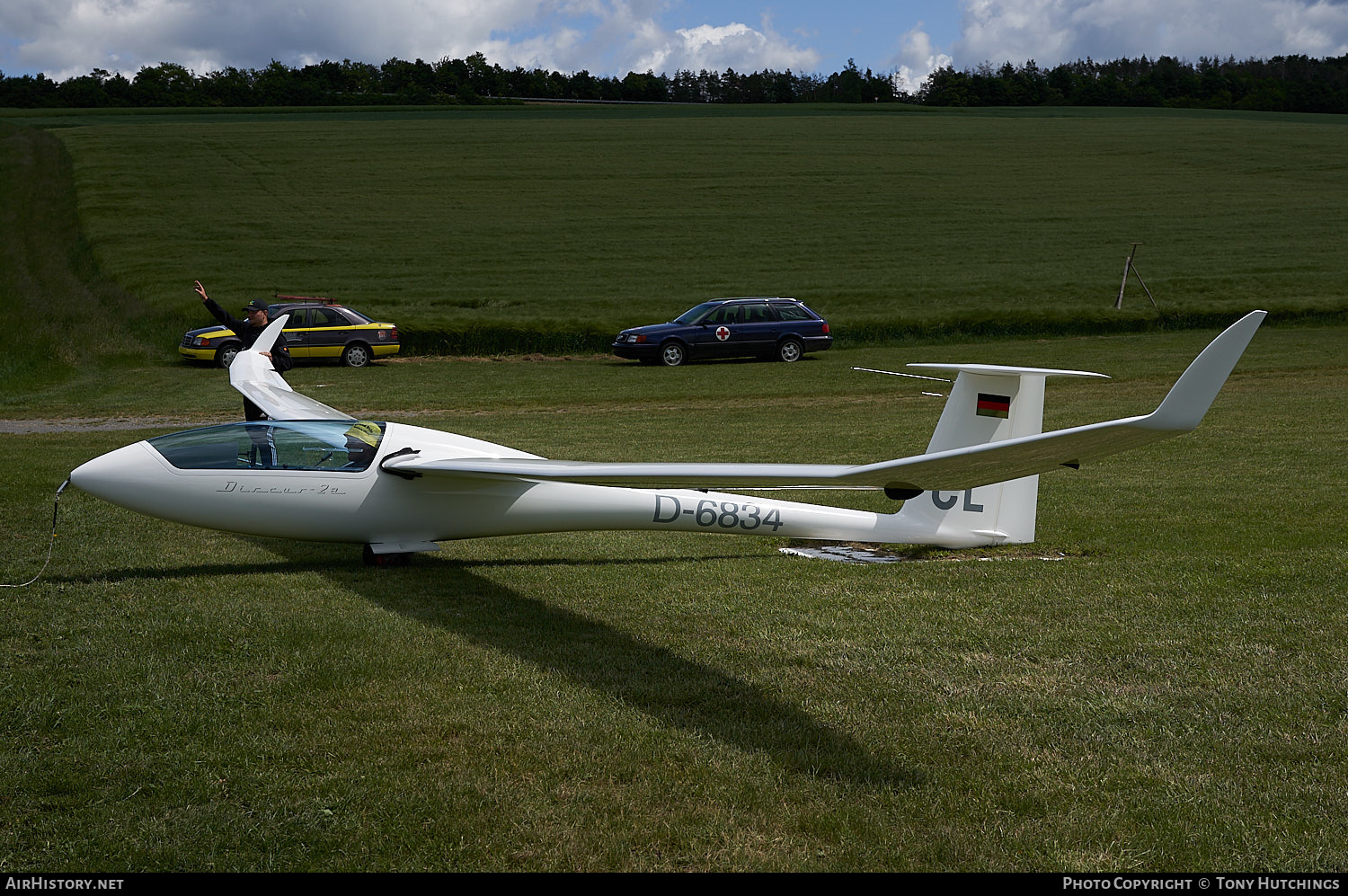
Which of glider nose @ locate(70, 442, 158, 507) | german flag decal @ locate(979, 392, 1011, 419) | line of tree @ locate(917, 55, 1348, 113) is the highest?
line of tree @ locate(917, 55, 1348, 113)

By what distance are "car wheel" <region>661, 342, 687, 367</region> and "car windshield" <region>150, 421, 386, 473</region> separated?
2123cm

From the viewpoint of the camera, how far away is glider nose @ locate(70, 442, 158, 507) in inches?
→ 334

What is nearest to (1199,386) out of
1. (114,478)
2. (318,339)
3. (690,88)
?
(114,478)

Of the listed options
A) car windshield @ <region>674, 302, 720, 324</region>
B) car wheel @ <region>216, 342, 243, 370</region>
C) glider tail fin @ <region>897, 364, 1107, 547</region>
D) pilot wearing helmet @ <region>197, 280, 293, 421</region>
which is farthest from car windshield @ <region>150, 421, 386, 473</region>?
car windshield @ <region>674, 302, 720, 324</region>

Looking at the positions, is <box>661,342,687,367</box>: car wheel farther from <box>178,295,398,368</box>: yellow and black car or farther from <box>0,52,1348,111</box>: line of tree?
<box>0,52,1348,111</box>: line of tree

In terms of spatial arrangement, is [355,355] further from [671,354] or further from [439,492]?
[439,492]

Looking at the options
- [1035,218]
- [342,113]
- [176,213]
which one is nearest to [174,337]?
[176,213]

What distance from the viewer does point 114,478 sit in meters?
8.51

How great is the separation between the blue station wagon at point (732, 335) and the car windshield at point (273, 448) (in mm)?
21187

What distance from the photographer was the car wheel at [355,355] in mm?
29719

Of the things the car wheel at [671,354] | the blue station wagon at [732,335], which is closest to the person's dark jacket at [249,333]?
the blue station wagon at [732,335]

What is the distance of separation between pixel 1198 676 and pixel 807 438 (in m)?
11.2

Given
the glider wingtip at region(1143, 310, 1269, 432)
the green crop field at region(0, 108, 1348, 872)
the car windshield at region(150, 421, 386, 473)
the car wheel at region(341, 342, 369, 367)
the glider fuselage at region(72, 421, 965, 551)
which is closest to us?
the glider wingtip at region(1143, 310, 1269, 432)

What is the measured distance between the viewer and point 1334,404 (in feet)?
62.6
